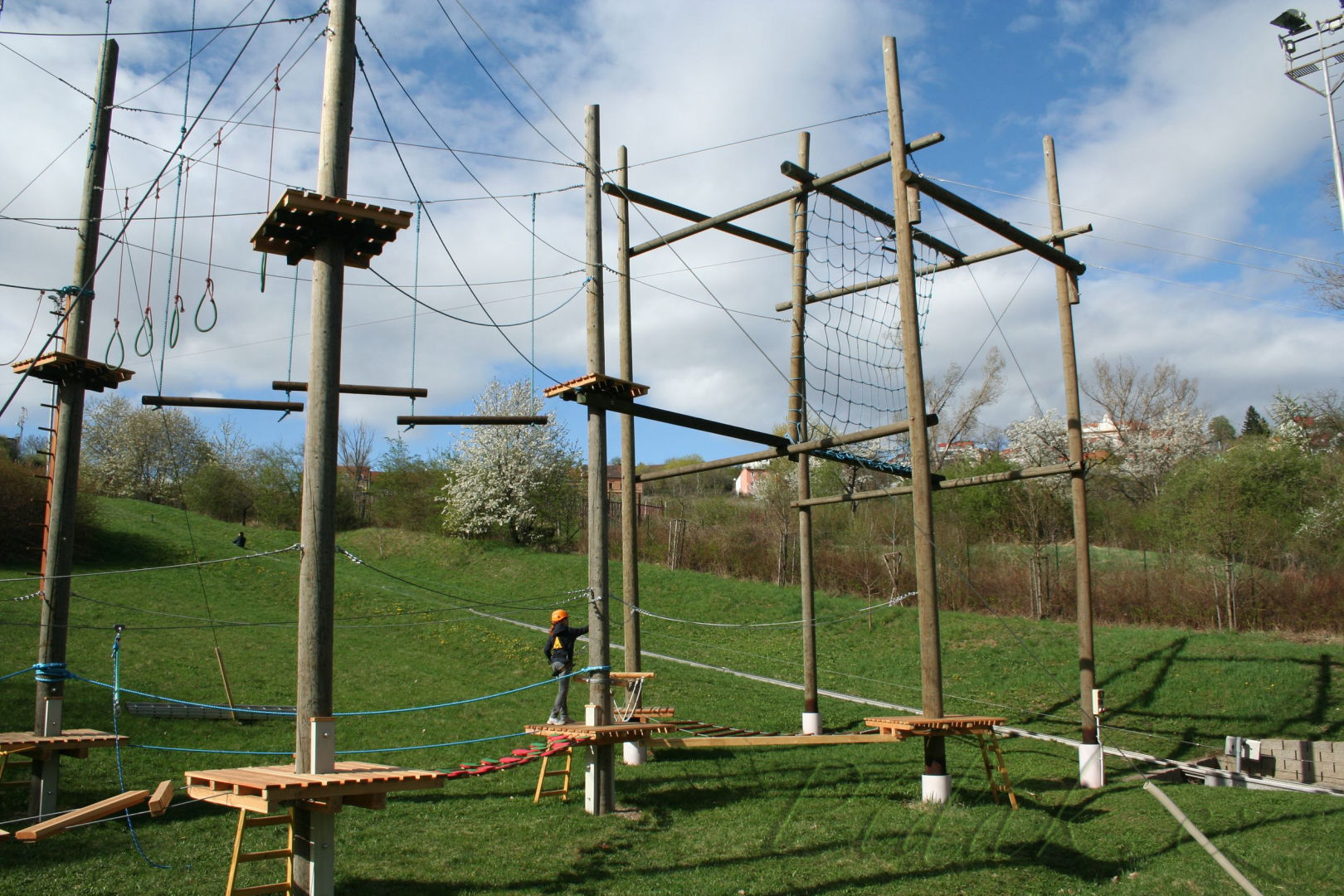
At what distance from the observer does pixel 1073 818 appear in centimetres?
834

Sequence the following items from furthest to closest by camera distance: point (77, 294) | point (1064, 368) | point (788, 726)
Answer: point (788, 726) → point (1064, 368) → point (77, 294)

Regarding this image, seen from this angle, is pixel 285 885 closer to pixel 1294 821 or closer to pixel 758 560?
pixel 1294 821

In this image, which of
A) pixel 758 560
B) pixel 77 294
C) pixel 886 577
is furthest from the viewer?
pixel 758 560

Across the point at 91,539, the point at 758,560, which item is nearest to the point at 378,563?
the point at 91,539

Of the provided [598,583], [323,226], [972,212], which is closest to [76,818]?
[598,583]

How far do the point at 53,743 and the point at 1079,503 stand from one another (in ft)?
34.4

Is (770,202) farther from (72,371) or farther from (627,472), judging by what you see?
(72,371)

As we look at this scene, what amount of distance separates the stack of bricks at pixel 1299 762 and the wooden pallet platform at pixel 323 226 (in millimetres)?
11660

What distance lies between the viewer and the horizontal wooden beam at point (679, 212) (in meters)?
9.97

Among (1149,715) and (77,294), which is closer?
(77,294)

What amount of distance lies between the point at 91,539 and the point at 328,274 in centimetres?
2278

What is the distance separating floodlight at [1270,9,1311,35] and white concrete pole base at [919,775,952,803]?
14451 mm

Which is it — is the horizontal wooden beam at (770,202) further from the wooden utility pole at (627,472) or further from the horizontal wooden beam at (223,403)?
the horizontal wooden beam at (223,403)

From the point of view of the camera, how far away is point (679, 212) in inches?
419
